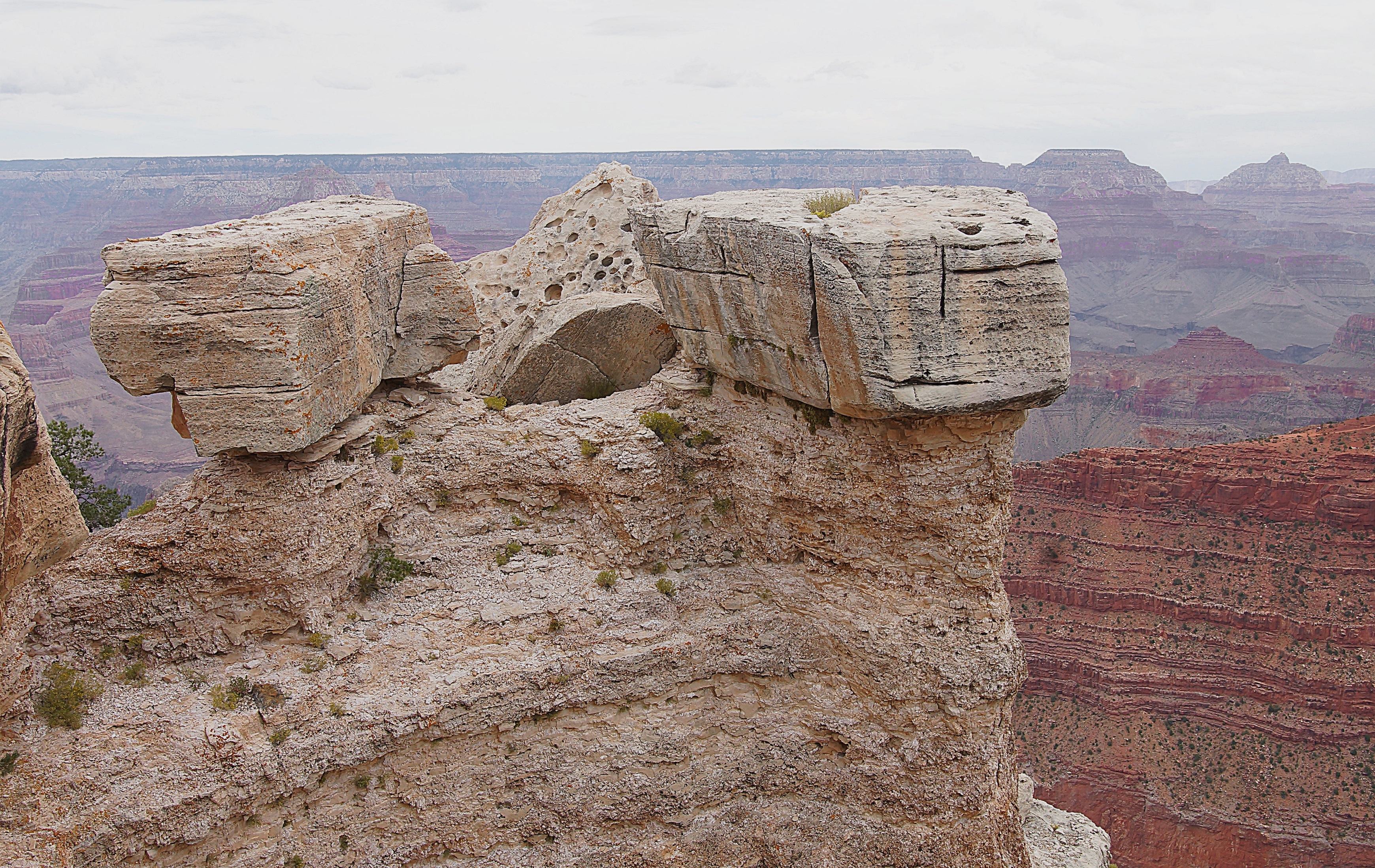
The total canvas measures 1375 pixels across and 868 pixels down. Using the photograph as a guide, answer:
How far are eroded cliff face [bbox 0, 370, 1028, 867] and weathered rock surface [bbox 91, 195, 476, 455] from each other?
1.25 meters

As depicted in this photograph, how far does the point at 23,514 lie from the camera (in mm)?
13875

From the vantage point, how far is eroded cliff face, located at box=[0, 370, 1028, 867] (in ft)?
46.4

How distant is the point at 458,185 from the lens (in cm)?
14450

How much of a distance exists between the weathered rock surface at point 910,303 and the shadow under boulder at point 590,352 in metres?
4.71

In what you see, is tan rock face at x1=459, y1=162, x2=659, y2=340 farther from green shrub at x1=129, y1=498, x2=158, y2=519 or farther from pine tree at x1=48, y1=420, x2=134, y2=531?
pine tree at x1=48, y1=420, x2=134, y2=531

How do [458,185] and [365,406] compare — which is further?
[458,185]

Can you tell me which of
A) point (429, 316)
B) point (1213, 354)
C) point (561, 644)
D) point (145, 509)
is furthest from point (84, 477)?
point (1213, 354)

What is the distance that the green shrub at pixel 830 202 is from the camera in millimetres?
15695

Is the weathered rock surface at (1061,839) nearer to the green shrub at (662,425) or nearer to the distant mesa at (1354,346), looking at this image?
the green shrub at (662,425)

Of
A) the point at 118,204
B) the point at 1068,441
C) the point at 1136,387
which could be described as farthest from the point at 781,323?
the point at 118,204

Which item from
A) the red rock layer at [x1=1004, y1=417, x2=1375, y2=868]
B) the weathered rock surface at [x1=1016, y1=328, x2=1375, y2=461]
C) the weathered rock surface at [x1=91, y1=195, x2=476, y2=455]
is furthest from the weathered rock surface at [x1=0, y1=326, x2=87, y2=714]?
the weathered rock surface at [x1=1016, y1=328, x2=1375, y2=461]

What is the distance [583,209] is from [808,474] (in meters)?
11.6

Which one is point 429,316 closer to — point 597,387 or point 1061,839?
point 597,387

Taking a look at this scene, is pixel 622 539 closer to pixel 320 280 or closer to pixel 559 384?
pixel 559 384
